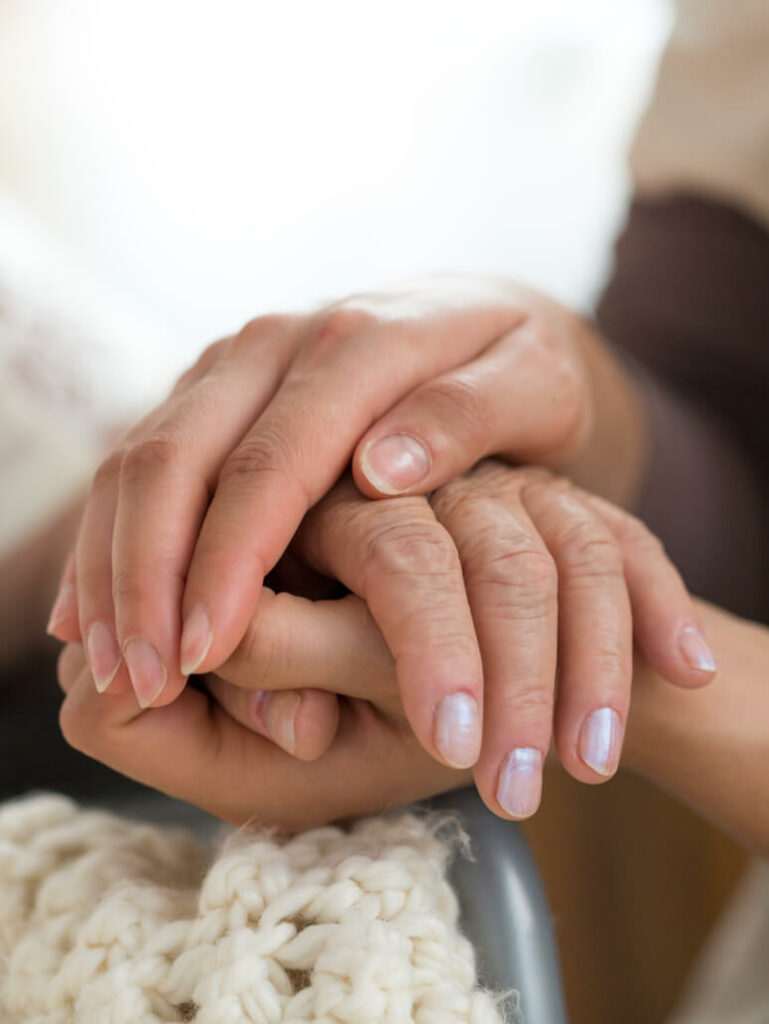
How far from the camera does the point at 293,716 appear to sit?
349mm

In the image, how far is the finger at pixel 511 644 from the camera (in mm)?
324

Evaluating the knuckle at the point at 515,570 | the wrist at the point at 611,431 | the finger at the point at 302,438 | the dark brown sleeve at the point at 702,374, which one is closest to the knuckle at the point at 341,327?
the finger at the point at 302,438

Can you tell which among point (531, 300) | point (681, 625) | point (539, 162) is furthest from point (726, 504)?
point (539, 162)

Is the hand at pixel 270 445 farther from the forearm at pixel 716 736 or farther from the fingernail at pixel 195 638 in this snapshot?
the forearm at pixel 716 736

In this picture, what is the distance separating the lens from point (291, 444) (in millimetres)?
369

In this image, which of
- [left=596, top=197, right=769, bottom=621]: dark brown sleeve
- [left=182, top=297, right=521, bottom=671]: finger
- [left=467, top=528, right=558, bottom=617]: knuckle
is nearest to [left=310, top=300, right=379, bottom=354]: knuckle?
[left=182, top=297, right=521, bottom=671]: finger

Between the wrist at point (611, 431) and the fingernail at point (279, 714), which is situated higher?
the fingernail at point (279, 714)

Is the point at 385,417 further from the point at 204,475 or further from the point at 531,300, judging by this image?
the point at 531,300

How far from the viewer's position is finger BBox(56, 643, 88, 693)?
396 mm

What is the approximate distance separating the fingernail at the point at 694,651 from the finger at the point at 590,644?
0.03 meters

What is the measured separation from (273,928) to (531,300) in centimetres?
42

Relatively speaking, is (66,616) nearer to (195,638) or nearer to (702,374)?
(195,638)

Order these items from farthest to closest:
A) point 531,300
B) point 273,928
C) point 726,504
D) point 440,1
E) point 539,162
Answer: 1. point 539,162
2. point 440,1
3. point 726,504
4. point 531,300
5. point 273,928

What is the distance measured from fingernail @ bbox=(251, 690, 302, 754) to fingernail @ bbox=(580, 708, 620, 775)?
0.10 meters
